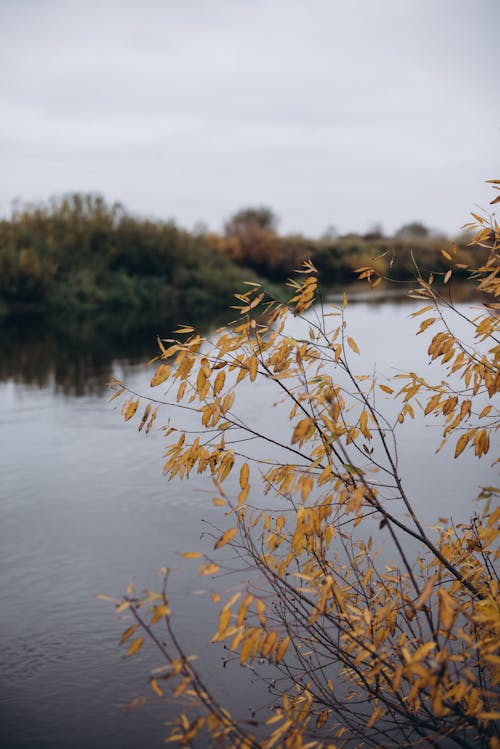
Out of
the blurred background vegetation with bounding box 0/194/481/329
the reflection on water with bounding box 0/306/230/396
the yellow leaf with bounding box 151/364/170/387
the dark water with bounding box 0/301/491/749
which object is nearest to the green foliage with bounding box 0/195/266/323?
the blurred background vegetation with bounding box 0/194/481/329

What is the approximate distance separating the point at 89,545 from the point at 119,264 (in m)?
34.5

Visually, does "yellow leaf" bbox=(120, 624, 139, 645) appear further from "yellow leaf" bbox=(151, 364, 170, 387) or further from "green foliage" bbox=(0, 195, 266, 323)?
"green foliage" bbox=(0, 195, 266, 323)

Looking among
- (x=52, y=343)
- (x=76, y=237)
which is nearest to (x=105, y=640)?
(x=52, y=343)

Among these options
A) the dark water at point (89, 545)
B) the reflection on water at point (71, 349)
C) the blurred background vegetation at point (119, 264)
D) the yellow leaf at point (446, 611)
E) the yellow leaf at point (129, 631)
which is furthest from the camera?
the blurred background vegetation at point (119, 264)

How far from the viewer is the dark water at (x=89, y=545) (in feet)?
16.5

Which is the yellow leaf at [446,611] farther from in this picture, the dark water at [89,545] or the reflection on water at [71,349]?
the reflection on water at [71,349]

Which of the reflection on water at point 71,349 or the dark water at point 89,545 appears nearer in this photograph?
the dark water at point 89,545

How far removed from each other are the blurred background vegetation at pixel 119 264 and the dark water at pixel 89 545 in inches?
660

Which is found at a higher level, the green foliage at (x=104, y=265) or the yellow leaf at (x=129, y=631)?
the green foliage at (x=104, y=265)

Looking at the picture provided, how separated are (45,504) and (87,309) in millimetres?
27559

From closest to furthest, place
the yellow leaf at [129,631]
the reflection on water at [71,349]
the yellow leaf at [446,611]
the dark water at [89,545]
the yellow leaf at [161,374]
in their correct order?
the yellow leaf at [446,611], the yellow leaf at [129,631], the yellow leaf at [161,374], the dark water at [89,545], the reflection on water at [71,349]

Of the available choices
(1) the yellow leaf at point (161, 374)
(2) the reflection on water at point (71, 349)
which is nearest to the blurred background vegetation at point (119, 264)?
(2) the reflection on water at point (71, 349)

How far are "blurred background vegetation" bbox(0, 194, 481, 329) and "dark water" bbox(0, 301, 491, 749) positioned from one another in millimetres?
16754

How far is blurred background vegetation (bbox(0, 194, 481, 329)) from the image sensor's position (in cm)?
3334
